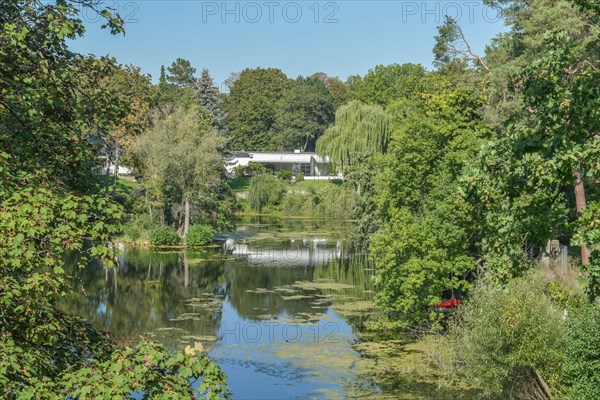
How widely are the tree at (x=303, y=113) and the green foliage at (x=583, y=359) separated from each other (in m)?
95.7

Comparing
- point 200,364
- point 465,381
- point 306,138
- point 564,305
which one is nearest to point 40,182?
point 200,364

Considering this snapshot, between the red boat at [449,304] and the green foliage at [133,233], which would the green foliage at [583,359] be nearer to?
the red boat at [449,304]

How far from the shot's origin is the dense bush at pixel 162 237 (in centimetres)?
5562

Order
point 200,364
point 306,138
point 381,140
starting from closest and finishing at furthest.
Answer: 1. point 200,364
2. point 381,140
3. point 306,138

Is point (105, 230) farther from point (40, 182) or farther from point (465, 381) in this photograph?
point (465, 381)

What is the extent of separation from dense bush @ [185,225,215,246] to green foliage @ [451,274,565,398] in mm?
34813

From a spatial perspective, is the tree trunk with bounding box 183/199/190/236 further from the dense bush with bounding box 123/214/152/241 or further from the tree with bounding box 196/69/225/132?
the tree with bounding box 196/69/225/132

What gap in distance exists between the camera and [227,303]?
3781cm

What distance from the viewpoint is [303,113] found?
11681cm

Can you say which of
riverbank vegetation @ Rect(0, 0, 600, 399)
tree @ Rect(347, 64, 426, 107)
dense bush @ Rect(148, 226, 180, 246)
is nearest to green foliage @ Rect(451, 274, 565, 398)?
riverbank vegetation @ Rect(0, 0, 600, 399)

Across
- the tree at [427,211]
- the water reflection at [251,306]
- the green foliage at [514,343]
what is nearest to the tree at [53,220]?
the water reflection at [251,306]

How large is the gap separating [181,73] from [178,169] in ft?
256

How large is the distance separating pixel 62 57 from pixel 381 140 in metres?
59.2

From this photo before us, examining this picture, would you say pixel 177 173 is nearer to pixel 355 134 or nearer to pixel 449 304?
pixel 355 134
